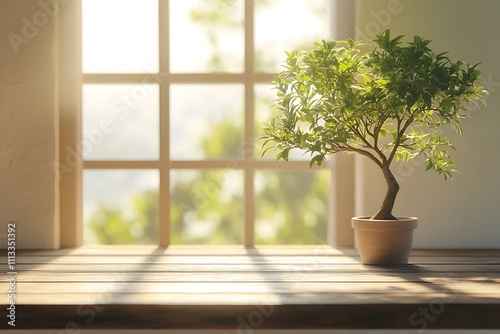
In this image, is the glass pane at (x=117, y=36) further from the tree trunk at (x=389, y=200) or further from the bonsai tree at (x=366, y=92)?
the tree trunk at (x=389, y=200)

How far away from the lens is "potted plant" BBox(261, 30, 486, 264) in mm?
2447

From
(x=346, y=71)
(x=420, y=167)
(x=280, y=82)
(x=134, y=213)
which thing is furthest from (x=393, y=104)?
(x=134, y=213)

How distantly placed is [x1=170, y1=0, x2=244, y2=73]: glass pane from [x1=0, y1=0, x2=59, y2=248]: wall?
25.4 inches

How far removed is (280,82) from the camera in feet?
8.58

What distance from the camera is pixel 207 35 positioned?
5.61 m

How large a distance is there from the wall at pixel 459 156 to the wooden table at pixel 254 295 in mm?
482

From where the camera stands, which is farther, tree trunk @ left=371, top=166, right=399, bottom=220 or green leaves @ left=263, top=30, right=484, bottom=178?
tree trunk @ left=371, top=166, right=399, bottom=220

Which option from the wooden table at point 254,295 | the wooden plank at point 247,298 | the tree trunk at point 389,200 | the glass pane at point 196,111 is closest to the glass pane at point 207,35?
the glass pane at point 196,111

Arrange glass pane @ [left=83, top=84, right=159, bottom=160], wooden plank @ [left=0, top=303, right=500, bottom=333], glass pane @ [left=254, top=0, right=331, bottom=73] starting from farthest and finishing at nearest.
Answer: glass pane @ [left=254, top=0, right=331, bottom=73]
glass pane @ [left=83, top=84, right=159, bottom=160]
wooden plank @ [left=0, top=303, right=500, bottom=333]

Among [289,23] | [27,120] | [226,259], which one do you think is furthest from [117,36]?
[226,259]

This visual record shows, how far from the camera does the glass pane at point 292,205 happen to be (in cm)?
720

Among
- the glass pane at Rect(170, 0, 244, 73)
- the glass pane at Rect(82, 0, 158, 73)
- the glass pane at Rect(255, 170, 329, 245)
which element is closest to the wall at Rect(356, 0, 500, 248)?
the glass pane at Rect(170, 0, 244, 73)

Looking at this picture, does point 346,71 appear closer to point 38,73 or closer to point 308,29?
point 38,73

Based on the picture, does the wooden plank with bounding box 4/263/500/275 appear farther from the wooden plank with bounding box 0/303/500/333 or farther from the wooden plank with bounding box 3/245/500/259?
the wooden plank with bounding box 0/303/500/333
